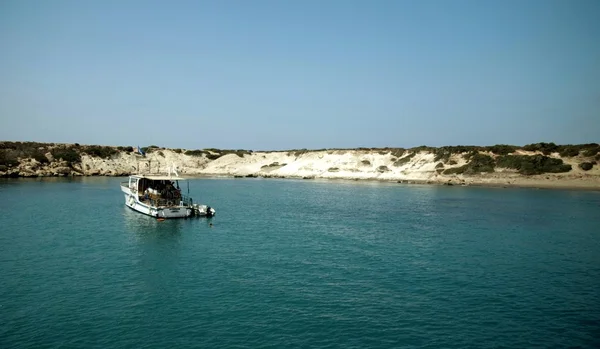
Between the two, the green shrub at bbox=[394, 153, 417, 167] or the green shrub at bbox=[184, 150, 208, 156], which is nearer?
the green shrub at bbox=[394, 153, 417, 167]

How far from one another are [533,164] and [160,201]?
74623 mm

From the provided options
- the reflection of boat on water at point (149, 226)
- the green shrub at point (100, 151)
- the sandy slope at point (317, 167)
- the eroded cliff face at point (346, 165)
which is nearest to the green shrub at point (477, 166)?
the eroded cliff face at point (346, 165)

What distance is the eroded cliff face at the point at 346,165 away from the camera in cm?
8506

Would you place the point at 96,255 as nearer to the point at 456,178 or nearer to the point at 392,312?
the point at 392,312

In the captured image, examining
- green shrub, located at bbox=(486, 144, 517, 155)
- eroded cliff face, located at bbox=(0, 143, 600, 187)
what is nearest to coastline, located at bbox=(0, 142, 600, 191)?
eroded cliff face, located at bbox=(0, 143, 600, 187)

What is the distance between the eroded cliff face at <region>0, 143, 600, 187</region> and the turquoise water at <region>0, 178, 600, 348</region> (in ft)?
108

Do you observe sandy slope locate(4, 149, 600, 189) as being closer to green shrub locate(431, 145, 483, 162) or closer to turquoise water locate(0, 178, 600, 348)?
green shrub locate(431, 145, 483, 162)

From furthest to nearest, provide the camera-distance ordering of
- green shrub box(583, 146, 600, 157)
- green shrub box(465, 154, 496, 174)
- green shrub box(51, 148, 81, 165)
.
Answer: green shrub box(51, 148, 81, 165), green shrub box(465, 154, 496, 174), green shrub box(583, 146, 600, 157)

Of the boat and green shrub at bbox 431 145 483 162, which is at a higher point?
green shrub at bbox 431 145 483 162

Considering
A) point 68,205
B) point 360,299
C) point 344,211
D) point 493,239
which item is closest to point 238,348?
point 360,299

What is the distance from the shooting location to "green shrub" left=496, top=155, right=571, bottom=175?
3285 inches

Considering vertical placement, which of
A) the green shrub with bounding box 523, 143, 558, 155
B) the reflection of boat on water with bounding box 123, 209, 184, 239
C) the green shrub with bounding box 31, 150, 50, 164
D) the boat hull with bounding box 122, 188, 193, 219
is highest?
the green shrub with bounding box 523, 143, 558, 155

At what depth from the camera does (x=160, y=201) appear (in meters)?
46.2

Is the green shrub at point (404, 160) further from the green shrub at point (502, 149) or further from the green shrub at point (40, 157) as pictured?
the green shrub at point (40, 157)
